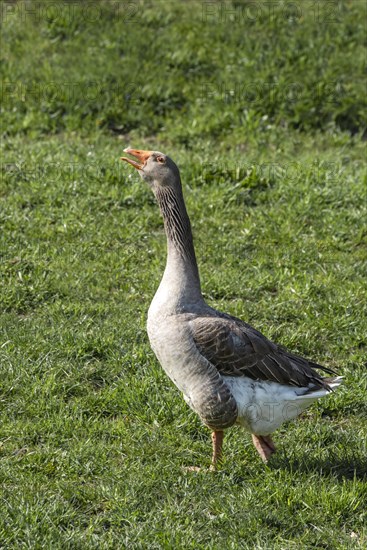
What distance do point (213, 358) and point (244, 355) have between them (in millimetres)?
197

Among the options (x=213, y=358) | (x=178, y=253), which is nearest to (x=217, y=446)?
(x=213, y=358)

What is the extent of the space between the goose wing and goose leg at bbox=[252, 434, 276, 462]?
1.17 ft

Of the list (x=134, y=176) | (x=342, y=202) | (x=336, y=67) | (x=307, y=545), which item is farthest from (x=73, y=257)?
(x=336, y=67)

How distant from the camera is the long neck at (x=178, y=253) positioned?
212 inches

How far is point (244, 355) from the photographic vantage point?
5.30m

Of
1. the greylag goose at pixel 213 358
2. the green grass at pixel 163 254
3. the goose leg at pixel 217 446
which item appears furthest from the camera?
the goose leg at pixel 217 446

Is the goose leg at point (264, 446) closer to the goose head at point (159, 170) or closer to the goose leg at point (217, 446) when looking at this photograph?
the goose leg at point (217, 446)

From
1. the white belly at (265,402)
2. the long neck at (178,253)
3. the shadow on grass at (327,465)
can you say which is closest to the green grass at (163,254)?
the shadow on grass at (327,465)

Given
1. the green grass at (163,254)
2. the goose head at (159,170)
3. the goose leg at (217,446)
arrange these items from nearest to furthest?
the green grass at (163,254), the goose leg at (217,446), the goose head at (159,170)

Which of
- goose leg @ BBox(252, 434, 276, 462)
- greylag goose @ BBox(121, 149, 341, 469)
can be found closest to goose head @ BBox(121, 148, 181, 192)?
greylag goose @ BBox(121, 149, 341, 469)

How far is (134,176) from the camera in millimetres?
8906

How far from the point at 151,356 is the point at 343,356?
1.42 m

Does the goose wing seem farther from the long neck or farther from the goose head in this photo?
the goose head

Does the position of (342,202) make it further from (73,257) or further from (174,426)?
(174,426)
